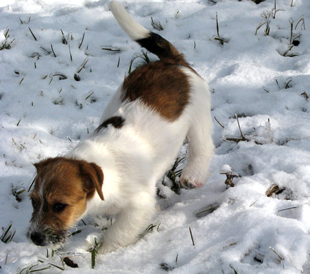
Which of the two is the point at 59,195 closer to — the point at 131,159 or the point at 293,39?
the point at 131,159

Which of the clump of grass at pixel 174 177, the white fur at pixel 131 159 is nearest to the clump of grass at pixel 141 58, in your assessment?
the white fur at pixel 131 159

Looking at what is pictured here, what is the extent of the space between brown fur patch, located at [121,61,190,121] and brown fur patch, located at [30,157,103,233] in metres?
0.76

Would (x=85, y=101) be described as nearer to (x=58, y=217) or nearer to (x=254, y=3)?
(x=58, y=217)

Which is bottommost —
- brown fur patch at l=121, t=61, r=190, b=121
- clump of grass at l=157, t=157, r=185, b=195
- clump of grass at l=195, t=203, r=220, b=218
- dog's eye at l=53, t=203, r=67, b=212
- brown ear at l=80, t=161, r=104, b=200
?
clump of grass at l=157, t=157, r=185, b=195

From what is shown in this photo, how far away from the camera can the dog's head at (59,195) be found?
2.46m

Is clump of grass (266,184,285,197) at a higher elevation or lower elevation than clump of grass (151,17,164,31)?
lower

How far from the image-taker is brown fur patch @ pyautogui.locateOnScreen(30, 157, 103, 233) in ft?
8.08

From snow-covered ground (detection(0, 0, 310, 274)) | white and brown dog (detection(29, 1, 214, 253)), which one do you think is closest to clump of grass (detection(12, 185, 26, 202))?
snow-covered ground (detection(0, 0, 310, 274))

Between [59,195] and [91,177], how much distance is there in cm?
23

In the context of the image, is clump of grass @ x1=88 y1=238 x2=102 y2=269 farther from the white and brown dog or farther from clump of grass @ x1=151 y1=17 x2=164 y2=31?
clump of grass @ x1=151 y1=17 x2=164 y2=31

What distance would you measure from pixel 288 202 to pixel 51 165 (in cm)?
165

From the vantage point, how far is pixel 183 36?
490 cm

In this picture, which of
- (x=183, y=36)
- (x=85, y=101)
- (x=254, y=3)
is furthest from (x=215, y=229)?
(x=254, y=3)

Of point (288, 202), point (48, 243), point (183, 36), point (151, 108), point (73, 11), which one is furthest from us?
point (73, 11)
